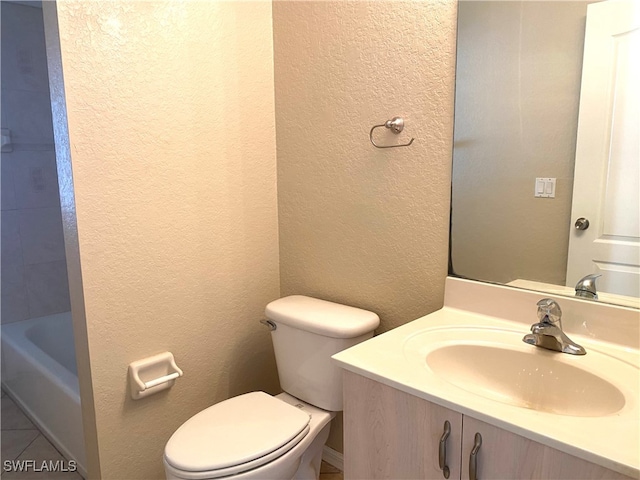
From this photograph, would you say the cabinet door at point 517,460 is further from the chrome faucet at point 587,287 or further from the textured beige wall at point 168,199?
the textured beige wall at point 168,199

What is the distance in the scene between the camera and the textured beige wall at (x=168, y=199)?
1.50 m

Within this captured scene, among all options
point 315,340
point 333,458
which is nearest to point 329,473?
point 333,458

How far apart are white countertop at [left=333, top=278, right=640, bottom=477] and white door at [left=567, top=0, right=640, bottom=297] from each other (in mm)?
115

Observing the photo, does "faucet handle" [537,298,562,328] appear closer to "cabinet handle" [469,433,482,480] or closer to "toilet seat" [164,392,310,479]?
"cabinet handle" [469,433,482,480]

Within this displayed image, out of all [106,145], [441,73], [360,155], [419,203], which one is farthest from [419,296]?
[106,145]

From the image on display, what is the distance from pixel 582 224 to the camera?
4.26ft

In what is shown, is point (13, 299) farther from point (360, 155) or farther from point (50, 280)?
point (360, 155)

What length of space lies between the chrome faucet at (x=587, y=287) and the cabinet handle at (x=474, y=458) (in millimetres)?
582

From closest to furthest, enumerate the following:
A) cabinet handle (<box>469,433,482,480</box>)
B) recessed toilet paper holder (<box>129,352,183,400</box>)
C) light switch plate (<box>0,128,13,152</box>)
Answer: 1. cabinet handle (<box>469,433,482,480</box>)
2. recessed toilet paper holder (<box>129,352,183,400</box>)
3. light switch plate (<box>0,128,13,152</box>)

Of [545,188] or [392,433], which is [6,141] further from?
[545,188]

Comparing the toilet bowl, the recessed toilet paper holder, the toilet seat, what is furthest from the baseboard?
the recessed toilet paper holder

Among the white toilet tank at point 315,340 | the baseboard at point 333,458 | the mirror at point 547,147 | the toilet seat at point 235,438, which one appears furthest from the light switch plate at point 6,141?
the mirror at point 547,147

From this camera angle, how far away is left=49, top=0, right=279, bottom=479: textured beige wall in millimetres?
1504

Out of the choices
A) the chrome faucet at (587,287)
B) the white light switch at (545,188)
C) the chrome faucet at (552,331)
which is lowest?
the chrome faucet at (552,331)
